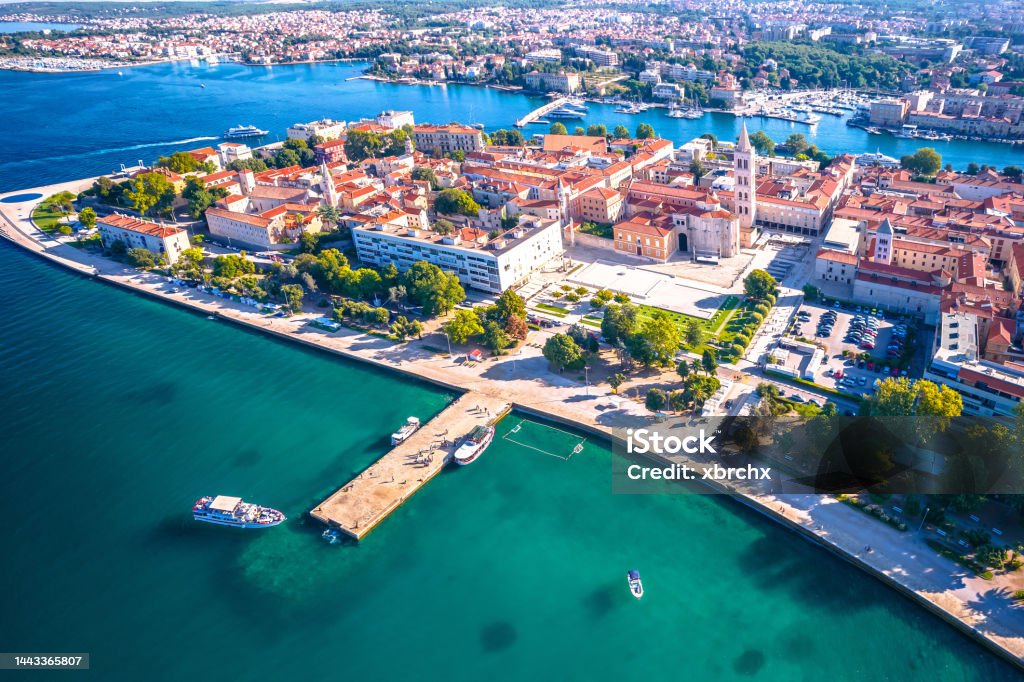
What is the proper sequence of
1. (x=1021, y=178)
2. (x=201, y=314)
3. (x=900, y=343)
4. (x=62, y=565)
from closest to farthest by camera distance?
(x=62, y=565) → (x=900, y=343) → (x=201, y=314) → (x=1021, y=178)

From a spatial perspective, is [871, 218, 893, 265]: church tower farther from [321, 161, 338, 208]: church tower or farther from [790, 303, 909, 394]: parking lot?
[321, 161, 338, 208]: church tower

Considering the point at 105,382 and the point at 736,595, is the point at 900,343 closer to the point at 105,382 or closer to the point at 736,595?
the point at 736,595

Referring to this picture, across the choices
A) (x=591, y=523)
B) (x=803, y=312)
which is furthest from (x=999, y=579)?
(x=803, y=312)

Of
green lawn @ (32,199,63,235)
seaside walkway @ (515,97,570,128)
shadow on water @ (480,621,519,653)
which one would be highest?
seaside walkway @ (515,97,570,128)

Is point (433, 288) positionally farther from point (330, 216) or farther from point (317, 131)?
point (317, 131)

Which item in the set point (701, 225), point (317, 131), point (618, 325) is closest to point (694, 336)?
point (618, 325)

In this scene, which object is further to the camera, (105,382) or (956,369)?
(105,382)

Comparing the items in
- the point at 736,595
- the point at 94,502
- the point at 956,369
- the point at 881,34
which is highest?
the point at 881,34

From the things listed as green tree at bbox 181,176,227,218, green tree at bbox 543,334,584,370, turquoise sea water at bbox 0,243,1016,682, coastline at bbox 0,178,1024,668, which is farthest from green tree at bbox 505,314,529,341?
green tree at bbox 181,176,227,218

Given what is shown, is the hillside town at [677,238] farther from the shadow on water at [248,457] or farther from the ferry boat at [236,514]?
the ferry boat at [236,514]
